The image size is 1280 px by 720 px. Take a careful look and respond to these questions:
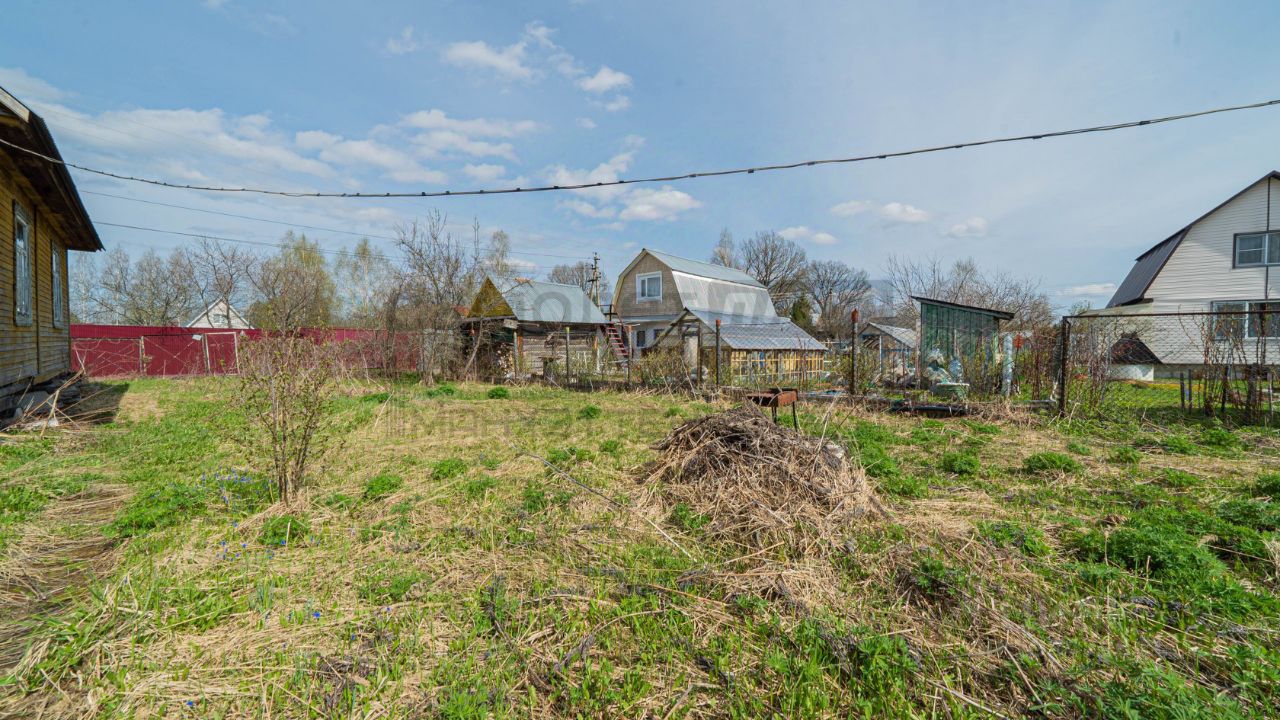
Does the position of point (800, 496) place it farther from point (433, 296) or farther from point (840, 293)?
point (840, 293)

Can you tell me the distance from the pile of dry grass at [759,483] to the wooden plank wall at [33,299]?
10.3m

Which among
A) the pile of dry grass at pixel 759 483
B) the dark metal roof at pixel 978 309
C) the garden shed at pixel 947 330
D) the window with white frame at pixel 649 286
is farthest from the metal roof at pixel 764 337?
the pile of dry grass at pixel 759 483

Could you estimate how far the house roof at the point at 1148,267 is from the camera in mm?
19831

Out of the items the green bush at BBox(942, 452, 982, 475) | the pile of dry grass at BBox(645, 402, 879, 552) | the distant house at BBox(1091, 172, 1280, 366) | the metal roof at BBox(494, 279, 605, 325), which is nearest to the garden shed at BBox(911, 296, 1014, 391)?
the distant house at BBox(1091, 172, 1280, 366)

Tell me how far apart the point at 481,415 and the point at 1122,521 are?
9.57 metres

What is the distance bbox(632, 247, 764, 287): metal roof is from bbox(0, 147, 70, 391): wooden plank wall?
21.9 metres

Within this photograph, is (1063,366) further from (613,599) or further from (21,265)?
(21,265)

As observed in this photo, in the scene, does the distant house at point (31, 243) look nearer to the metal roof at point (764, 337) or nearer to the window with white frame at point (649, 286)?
the metal roof at point (764, 337)

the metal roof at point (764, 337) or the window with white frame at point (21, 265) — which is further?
the metal roof at point (764, 337)

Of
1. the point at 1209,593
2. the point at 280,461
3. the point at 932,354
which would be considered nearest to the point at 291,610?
the point at 280,461

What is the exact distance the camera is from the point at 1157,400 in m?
11.8

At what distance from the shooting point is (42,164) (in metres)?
8.16

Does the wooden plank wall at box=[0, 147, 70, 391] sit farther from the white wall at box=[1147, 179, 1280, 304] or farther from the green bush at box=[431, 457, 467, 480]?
the white wall at box=[1147, 179, 1280, 304]

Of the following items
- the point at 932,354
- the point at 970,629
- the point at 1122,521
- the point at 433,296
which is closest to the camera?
the point at 970,629
